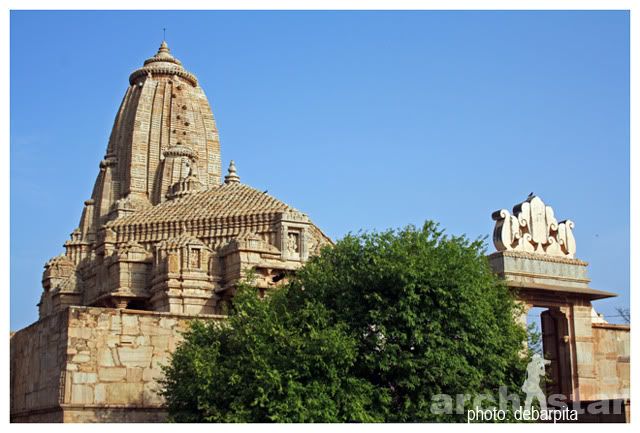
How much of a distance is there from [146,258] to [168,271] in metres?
2.24

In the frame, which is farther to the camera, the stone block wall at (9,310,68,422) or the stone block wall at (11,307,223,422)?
the stone block wall at (9,310,68,422)

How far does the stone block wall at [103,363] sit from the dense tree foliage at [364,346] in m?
0.67

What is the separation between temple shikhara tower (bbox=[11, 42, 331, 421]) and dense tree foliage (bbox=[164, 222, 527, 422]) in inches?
48.1

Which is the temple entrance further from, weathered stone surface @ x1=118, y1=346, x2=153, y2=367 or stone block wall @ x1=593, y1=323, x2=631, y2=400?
weathered stone surface @ x1=118, y1=346, x2=153, y2=367

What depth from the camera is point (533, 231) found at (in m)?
20.3

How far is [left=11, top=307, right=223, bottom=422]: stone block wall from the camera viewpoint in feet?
59.5

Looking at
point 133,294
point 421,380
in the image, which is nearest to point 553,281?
point 421,380

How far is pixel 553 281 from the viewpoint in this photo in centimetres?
2012

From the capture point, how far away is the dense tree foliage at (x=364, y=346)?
1702cm

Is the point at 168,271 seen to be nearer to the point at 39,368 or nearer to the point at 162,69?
the point at 39,368

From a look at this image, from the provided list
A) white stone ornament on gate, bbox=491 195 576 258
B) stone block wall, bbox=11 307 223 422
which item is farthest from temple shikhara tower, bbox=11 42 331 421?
white stone ornament on gate, bbox=491 195 576 258

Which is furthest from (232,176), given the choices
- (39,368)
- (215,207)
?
(39,368)

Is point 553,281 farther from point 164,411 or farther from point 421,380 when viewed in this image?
point 164,411

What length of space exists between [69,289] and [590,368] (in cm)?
2083
